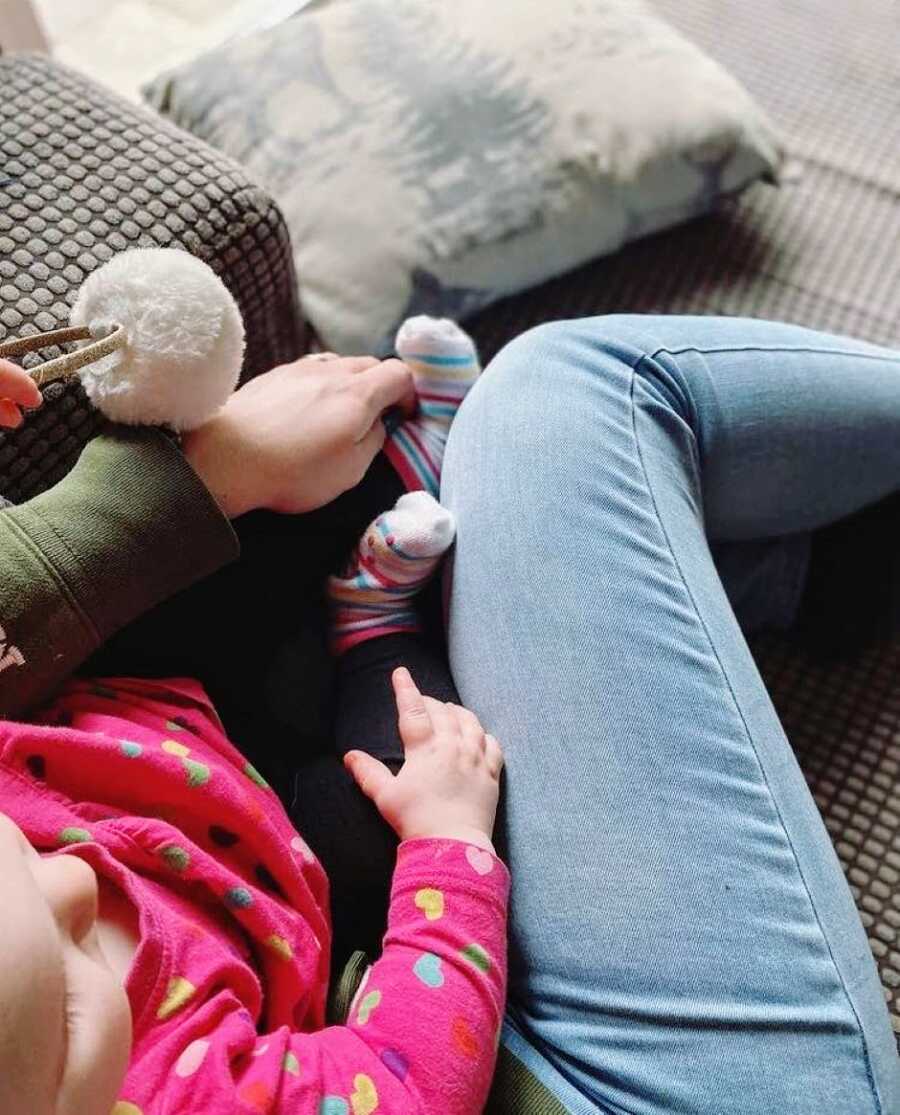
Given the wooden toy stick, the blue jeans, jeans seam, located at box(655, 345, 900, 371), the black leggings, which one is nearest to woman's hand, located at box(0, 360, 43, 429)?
the wooden toy stick

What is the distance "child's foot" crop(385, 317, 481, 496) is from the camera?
0.74 m

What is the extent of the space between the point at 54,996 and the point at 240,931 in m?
0.18

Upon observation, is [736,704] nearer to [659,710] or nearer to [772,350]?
[659,710]

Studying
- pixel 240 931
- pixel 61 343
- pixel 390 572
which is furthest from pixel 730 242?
pixel 240 931

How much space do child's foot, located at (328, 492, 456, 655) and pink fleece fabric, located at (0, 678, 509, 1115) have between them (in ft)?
0.47

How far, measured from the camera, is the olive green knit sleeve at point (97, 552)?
521 mm

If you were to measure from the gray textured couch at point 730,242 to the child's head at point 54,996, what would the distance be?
0.29 meters

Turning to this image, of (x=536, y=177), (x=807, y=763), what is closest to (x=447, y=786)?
(x=807, y=763)

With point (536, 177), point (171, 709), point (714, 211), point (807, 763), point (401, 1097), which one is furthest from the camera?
point (714, 211)

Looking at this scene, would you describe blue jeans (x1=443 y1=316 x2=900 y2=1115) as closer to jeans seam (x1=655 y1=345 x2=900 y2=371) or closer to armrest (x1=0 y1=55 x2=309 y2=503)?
jeans seam (x1=655 y1=345 x2=900 y2=371)

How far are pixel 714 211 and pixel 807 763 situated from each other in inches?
22.9

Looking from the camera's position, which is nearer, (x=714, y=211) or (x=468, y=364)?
(x=468, y=364)

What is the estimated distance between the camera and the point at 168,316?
58cm

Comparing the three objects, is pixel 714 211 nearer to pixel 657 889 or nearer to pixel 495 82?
pixel 495 82
